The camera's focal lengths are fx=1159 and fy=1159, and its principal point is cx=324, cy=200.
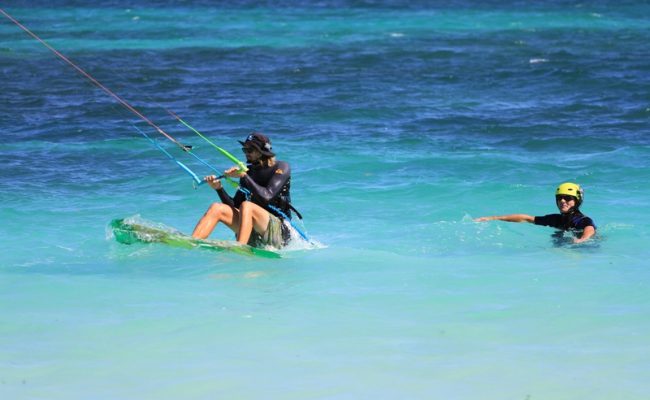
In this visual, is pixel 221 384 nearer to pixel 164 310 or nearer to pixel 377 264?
A: pixel 164 310

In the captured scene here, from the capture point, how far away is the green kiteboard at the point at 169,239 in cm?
1138

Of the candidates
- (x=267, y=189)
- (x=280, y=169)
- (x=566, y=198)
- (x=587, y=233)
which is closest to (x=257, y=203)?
(x=267, y=189)

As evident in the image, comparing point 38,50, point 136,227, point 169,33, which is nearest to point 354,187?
point 136,227

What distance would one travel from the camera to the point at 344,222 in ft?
46.0

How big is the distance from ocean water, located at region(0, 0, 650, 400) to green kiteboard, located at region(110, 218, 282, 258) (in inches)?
5.0

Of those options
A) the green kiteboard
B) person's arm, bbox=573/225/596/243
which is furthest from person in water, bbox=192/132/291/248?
person's arm, bbox=573/225/596/243

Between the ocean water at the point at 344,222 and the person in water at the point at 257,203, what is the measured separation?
30 cm

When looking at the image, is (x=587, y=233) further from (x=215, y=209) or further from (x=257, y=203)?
(x=215, y=209)

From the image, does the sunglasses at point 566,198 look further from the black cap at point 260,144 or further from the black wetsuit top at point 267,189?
the black cap at point 260,144

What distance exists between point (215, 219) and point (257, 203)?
1.51 ft

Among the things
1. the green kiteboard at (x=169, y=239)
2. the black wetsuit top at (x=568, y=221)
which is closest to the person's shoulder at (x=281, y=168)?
the green kiteboard at (x=169, y=239)

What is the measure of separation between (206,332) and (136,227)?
2700 millimetres

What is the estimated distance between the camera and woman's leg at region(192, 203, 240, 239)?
38.0 feet

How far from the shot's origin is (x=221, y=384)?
806 centimetres
